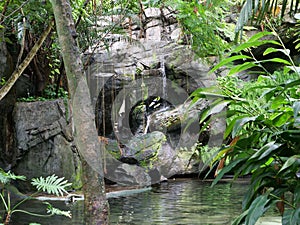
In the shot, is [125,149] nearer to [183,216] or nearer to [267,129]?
[183,216]

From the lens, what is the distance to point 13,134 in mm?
6312

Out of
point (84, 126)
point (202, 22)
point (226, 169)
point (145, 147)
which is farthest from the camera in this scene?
point (145, 147)

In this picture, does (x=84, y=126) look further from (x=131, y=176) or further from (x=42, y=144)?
(x=131, y=176)

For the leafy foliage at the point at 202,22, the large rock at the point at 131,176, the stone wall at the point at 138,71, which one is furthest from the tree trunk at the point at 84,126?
the stone wall at the point at 138,71

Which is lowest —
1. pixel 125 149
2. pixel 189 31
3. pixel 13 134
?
pixel 125 149

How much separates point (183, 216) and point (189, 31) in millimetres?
2081

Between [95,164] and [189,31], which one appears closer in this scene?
[95,164]

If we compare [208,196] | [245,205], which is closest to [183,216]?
[208,196]

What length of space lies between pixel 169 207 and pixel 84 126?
10.0ft

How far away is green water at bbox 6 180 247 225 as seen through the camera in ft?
12.6

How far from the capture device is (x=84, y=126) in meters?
1.92

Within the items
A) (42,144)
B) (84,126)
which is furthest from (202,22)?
(42,144)

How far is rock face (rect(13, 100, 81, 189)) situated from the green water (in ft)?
Answer: 3.78

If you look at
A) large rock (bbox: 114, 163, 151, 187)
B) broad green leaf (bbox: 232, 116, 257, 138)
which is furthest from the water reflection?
broad green leaf (bbox: 232, 116, 257, 138)
